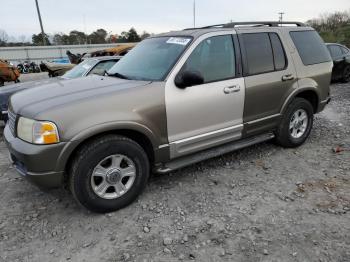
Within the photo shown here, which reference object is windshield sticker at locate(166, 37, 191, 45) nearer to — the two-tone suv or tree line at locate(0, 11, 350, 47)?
the two-tone suv

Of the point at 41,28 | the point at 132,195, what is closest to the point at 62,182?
the point at 132,195

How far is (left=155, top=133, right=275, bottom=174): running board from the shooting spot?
391 cm

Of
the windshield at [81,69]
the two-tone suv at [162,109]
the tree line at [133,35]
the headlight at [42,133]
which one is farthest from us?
the tree line at [133,35]

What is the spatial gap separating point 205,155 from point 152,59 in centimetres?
136

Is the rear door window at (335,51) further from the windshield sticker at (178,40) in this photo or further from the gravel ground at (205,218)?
the windshield sticker at (178,40)

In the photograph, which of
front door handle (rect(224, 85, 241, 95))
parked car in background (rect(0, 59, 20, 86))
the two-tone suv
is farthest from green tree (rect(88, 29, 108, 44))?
front door handle (rect(224, 85, 241, 95))

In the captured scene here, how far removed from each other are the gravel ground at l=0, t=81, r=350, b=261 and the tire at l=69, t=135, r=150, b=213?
160mm

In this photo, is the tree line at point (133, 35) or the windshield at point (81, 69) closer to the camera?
the windshield at point (81, 69)

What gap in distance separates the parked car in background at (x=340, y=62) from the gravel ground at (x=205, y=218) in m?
7.75

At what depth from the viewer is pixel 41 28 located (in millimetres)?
34156

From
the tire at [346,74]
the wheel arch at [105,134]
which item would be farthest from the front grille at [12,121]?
the tire at [346,74]

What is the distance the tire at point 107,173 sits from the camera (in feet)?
10.8

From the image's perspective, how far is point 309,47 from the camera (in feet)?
17.3

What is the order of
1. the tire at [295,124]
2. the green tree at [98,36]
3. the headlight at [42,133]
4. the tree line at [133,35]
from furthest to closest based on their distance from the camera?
the green tree at [98,36] < the tree line at [133,35] < the tire at [295,124] < the headlight at [42,133]
